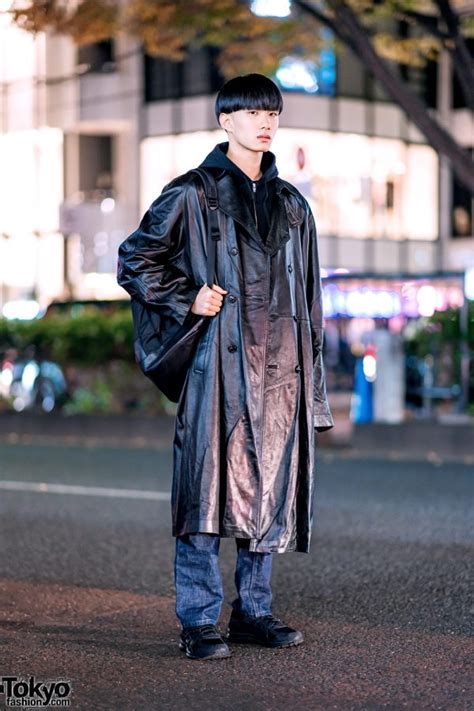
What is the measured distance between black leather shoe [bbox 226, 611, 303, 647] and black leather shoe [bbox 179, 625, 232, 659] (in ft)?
0.57

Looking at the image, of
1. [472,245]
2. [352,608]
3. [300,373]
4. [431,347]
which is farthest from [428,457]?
[472,245]

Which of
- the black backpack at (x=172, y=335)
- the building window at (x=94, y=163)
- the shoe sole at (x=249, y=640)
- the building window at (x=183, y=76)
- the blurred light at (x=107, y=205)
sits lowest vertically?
the shoe sole at (x=249, y=640)

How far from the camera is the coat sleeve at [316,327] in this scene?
4.95m

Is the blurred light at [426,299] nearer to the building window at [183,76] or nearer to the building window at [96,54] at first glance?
the building window at [183,76]

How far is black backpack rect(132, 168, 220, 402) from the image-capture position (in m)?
4.72

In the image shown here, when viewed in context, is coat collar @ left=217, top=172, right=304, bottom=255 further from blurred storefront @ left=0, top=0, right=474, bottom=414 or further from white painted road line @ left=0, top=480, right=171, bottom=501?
blurred storefront @ left=0, top=0, right=474, bottom=414

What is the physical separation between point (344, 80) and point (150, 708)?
34.6 meters

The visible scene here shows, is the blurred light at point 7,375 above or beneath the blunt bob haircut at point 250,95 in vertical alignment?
beneath

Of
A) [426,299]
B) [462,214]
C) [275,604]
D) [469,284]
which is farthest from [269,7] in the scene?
[462,214]

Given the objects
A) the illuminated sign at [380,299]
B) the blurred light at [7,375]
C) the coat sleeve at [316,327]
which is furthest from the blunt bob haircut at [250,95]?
the blurred light at [7,375]

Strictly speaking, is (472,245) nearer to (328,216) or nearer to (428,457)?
(328,216)

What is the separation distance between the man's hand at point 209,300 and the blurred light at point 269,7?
11893mm

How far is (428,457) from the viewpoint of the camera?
13.6 metres

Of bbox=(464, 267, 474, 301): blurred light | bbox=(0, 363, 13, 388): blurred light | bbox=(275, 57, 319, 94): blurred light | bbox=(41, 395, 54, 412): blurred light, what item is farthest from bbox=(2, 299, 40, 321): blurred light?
bbox=(464, 267, 474, 301): blurred light
